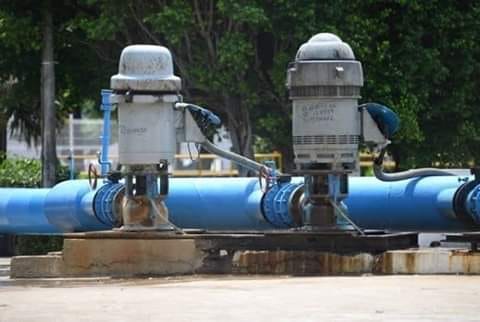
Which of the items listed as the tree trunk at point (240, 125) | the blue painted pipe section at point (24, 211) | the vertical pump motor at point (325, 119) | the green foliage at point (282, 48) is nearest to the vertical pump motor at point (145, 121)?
the vertical pump motor at point (325, 119)

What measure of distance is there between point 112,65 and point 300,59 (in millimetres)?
12673

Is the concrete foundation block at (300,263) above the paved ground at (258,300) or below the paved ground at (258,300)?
above

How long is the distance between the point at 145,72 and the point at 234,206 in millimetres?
2996

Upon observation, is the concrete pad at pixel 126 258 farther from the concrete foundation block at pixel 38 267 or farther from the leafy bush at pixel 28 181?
the leafy bush at pixel 28 181

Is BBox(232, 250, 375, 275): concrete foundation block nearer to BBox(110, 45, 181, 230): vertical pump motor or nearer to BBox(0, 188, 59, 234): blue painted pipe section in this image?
BBox(110, 45, 181, 230): vertical pump motor

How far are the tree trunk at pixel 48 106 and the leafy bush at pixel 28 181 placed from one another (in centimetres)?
79

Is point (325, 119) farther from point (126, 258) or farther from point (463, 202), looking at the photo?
point (126, 258)

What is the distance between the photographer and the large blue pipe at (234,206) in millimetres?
18016

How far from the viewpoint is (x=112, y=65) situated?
29094 millimetres

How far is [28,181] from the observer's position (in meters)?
28.6

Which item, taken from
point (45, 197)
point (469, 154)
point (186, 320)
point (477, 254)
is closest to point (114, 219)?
point (45, 197)

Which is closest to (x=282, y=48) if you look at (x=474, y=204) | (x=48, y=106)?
(x=48, y=106)

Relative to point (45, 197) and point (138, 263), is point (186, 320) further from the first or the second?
point (45, 197)

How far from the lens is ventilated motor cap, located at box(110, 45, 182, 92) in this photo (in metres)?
17.3
